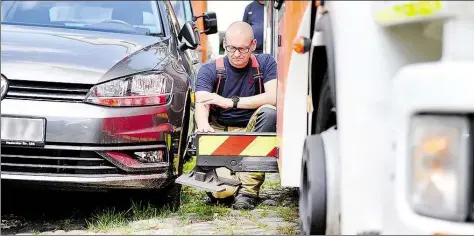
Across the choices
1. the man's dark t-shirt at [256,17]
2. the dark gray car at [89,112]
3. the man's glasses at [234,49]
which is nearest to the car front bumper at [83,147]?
the dark gray car at [89,112]

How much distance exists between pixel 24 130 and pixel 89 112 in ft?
1.16

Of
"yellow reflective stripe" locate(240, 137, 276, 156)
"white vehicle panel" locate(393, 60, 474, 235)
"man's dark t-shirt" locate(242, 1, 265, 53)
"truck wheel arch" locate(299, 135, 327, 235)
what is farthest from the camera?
"man's dark t-shirt" locate(242, 1, 265, 53)

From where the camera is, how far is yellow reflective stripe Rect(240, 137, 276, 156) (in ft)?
12.4

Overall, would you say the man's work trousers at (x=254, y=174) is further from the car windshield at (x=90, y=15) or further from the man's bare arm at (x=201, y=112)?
the car windshield at (x=90, y=15)

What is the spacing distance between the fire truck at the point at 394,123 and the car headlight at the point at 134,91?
154cm

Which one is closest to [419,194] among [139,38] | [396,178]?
[396,178]

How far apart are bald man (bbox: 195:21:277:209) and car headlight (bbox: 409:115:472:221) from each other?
236 cm

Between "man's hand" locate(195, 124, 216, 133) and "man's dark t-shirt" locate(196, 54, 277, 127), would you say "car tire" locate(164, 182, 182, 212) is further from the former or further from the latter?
"man's dark t-shirt" locate(196, 54, 277, 127)

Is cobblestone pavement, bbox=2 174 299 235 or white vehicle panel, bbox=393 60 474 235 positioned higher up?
white vehicle panel, bbox=393 60 474 235

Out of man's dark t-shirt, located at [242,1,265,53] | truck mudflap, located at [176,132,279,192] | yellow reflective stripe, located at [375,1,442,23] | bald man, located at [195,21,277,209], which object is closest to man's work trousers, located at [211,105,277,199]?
bald man, located at [195,21,277,209]

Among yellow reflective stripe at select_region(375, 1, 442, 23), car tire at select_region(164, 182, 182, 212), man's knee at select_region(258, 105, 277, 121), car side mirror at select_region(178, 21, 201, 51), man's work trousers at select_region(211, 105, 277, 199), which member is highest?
car side mirror at select_region(178, 21, 201, 51)

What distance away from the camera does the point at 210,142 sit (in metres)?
3.81

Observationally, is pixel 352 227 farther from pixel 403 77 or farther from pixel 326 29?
pixel 326 29

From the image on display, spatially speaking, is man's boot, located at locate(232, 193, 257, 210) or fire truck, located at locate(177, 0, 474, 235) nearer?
fire truck, located at locate(177, 0, 474, 235)
